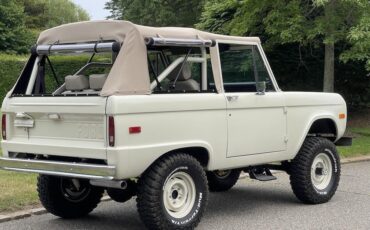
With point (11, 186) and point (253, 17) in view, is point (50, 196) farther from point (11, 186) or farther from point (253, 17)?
point (253, 17)

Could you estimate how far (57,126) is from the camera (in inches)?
Answer: 247

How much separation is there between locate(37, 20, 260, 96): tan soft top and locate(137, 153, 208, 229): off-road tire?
77cm

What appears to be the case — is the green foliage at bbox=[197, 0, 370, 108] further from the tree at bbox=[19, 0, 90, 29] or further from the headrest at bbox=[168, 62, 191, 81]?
the tree at bbox=[19, 0, 90, 29]

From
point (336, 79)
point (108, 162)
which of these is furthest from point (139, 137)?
point (336, 79)

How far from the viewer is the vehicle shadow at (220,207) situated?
7.01m

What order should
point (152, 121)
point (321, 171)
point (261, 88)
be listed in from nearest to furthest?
point (152, 121) → point (261, 88) → point (321, 171)

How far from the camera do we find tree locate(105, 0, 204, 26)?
3822 cm

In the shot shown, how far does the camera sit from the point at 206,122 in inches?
257

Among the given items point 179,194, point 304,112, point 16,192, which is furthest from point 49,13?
point 179,194

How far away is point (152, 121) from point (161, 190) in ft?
2.29

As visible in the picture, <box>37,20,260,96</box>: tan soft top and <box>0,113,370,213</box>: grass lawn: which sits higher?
<box>37,20,260,96</box>: tan soft top

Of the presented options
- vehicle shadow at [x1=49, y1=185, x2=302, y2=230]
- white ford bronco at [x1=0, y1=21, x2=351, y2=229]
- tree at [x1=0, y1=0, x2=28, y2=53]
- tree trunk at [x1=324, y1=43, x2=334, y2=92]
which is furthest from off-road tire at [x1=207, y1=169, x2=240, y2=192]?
tree at [x1=0, y1=0, x2=28, y2=53]

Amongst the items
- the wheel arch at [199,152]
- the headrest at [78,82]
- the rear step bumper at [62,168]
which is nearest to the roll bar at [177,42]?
the headrest at [78,82]

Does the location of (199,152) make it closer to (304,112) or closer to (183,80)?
(183,80)
